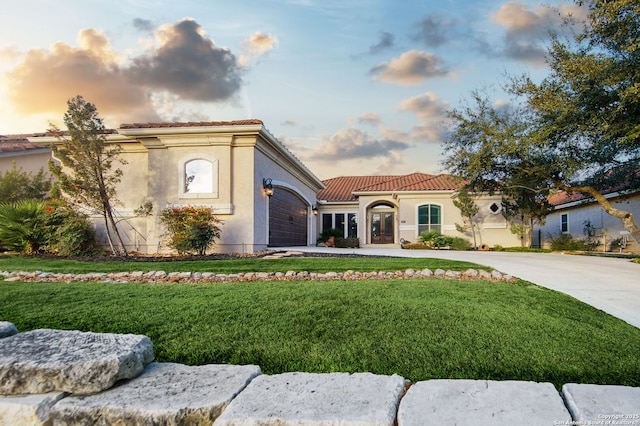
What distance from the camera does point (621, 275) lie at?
738cm

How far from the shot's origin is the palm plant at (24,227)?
11211 millimetres

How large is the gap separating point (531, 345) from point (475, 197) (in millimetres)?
17958

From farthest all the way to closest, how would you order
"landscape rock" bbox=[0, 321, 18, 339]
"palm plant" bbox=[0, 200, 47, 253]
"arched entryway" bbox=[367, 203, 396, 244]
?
"arched entryway" bbox=[367, 203, 396, 244], "palm plant" bbox=[0, 200, 47, 253], "landscape rock" bbox=[0, 321, 18, 339]

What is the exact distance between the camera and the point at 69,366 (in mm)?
2039

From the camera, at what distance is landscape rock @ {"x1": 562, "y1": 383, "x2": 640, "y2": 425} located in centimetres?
163

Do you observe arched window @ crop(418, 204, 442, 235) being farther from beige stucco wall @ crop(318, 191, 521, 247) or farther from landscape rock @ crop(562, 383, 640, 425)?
landscape rock @ crop(562, 383, 640, 425)

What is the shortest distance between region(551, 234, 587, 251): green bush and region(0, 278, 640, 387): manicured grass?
48.4 feet

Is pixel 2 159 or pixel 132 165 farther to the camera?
pixel 2 159

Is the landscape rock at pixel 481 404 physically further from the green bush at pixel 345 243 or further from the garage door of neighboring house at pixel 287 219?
the green bush at pixel 345 243

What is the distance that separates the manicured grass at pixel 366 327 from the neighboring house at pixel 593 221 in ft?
41.9

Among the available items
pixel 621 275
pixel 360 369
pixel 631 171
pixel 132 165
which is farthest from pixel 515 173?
pixel 360 369

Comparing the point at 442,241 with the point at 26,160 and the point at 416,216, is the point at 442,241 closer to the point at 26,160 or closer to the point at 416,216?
the point at 416,216

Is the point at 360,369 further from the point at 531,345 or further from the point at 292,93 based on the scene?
the point at 292,93

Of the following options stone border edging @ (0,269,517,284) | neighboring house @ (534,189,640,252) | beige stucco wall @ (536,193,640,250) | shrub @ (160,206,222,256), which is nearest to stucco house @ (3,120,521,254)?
shrub @ (160,206,222,256)
